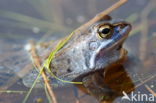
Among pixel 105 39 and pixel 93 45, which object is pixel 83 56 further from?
pixel 105 39

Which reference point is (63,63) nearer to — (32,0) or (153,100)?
(153,100)

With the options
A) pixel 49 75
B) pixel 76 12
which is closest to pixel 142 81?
pixel 49 75

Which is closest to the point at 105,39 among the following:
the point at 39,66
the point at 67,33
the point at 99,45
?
the point at 99,45

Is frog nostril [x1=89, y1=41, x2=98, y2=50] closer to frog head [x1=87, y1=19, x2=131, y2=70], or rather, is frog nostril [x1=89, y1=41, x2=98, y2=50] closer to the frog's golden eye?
frog head [x1=87, y1=19, x2=131, y2=70]

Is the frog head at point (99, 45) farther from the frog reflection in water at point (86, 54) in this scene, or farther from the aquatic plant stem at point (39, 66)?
the aquatic plant stem at point (39, 66)

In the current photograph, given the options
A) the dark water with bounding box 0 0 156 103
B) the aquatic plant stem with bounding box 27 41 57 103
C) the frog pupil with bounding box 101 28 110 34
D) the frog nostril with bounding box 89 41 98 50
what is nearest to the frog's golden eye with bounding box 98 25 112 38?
the frog pupil with bounding box 101 28 110 34

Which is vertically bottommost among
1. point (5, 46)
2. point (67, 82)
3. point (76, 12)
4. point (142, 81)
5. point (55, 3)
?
point (142, 81)

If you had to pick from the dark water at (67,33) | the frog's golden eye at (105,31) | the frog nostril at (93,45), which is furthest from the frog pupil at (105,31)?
the dark water at (67,33)
